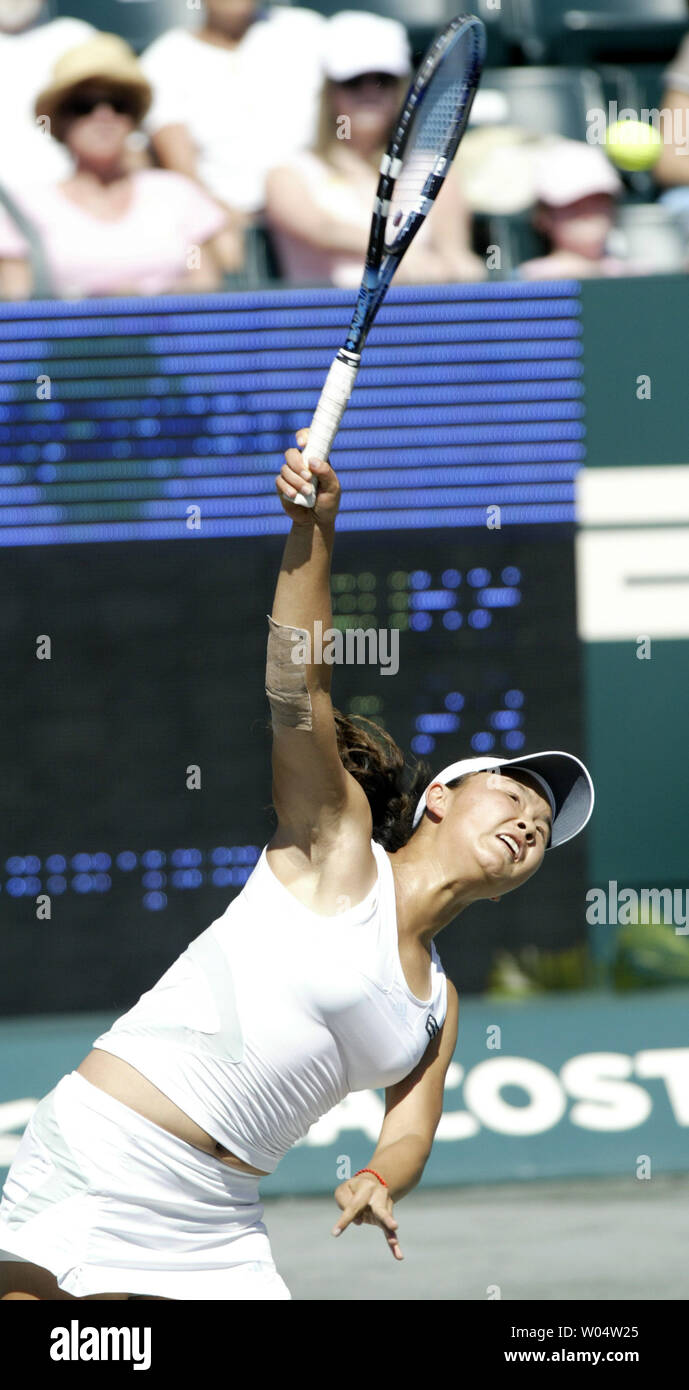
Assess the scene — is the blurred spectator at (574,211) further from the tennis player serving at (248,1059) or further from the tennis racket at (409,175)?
the tennis player serving at (248,1059)

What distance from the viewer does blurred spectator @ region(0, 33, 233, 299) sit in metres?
5.79

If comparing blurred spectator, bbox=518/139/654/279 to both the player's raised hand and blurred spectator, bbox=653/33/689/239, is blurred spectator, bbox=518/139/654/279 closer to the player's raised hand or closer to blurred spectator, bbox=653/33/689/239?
blurred spectator, bbox=653/33/689/239

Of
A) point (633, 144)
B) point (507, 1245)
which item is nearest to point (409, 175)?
point (507, 1245)

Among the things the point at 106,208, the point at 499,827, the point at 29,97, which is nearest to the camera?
the point at 499,827

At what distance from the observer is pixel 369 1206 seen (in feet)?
8.02

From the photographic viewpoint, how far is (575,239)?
633cm

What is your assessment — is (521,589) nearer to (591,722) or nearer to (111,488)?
(591,722)

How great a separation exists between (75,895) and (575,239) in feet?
10.3

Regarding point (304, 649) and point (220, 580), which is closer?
point (304, 649)

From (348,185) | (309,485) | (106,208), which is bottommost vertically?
(309,485)

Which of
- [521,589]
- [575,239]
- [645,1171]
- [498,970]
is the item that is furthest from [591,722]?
[575,239]

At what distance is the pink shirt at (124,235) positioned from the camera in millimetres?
5770

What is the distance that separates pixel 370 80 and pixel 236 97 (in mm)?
507

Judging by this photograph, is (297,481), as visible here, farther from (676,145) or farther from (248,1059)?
(676,145)
